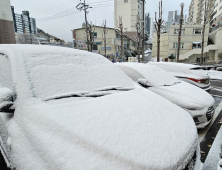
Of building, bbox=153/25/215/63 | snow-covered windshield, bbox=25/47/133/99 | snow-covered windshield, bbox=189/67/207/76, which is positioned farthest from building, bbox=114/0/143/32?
snow-covered windshield, bbox=25/47/133/99

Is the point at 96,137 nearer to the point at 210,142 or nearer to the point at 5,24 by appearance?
the point at 210,142

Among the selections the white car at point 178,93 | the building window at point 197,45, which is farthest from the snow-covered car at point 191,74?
the building window at point 197,45

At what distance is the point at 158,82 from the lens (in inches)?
137

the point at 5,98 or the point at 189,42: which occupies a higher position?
the point at 189,42

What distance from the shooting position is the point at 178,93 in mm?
3055

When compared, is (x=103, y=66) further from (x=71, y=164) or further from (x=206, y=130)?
(x=206, y=130)

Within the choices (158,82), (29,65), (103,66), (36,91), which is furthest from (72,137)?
(158,82)

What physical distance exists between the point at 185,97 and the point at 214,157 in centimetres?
112

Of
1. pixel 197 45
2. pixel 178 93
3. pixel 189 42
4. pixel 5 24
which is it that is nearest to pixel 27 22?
pixel 5 24

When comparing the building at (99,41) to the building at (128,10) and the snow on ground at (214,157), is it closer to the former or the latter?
the building at (128,10)

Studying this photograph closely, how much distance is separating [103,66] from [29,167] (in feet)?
5.04

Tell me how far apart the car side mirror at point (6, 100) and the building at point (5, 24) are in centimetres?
1441

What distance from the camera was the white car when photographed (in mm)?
2744

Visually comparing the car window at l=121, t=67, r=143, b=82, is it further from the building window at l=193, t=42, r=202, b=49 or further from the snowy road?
the building window at l=193, t=42, r=202, b=49
